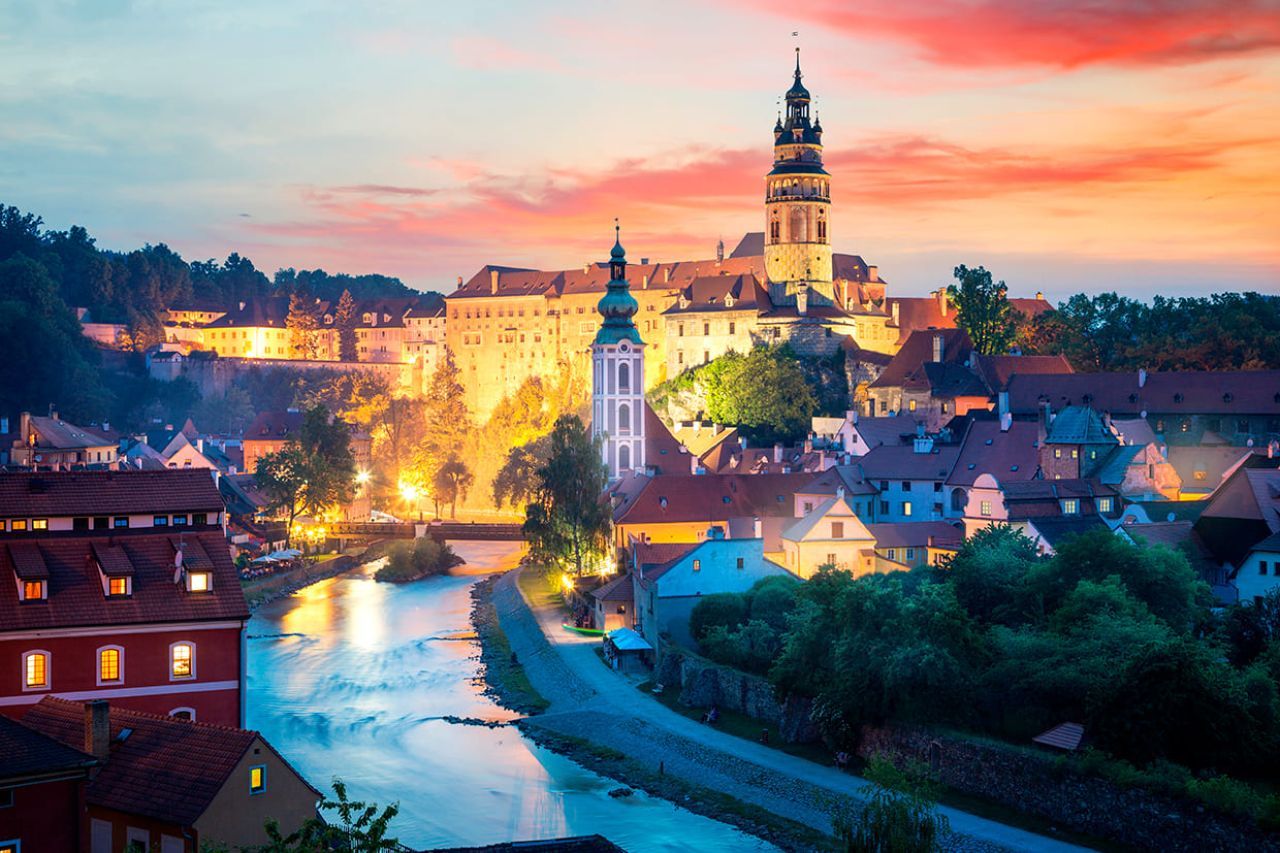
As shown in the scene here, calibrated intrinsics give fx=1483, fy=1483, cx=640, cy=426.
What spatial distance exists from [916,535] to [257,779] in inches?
1139

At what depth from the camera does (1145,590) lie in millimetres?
34000

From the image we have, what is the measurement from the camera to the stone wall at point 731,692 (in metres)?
33.3

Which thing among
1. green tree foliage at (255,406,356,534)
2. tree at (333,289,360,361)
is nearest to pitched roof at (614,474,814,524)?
green tree foliage at (255,406,356,534)

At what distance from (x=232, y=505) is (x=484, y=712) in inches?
1285

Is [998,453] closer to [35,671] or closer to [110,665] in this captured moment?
[110,665]

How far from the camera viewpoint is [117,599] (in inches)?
1012

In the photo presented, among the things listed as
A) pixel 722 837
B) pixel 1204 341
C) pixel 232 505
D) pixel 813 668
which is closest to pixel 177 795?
pixel 722 837

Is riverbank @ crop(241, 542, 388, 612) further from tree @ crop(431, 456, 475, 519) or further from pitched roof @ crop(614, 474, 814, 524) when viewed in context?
tree @ crop(431, 456, 475, 519)

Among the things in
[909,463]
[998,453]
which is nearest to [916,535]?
[998,453]

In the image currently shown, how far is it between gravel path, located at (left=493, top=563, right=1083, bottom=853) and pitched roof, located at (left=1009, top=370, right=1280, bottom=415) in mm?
24570

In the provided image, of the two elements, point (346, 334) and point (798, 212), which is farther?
point (346, 334)

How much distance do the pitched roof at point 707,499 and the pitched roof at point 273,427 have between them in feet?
131

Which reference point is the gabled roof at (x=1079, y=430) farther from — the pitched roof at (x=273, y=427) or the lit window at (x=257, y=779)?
the pitched roof at (x=273, y=427)

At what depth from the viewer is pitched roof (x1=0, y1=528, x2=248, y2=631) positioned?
2506cm
